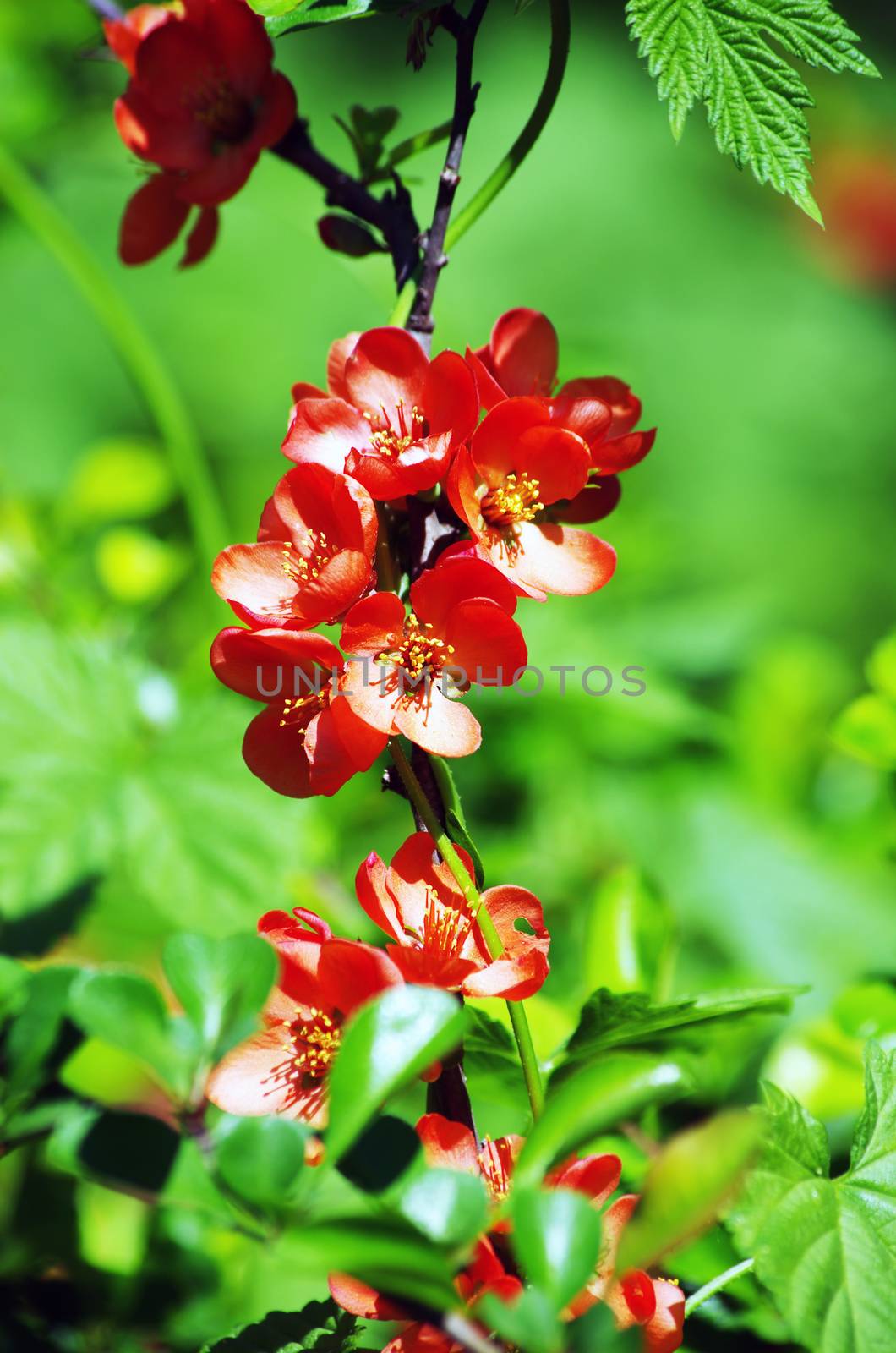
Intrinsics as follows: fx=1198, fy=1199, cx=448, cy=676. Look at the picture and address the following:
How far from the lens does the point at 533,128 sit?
20.6 inches

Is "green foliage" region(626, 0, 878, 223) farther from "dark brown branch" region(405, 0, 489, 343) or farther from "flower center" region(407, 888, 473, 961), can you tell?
"flower center" region(407, 888, 473, 961)

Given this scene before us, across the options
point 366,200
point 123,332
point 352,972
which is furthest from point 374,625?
point 123,332

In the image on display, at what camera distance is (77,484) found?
1233 millimetres

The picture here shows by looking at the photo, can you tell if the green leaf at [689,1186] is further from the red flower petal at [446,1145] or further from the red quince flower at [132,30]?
the red quince flower at [132,30]

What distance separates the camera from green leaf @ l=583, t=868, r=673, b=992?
2.25ft

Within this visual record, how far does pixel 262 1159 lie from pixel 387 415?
31 cm

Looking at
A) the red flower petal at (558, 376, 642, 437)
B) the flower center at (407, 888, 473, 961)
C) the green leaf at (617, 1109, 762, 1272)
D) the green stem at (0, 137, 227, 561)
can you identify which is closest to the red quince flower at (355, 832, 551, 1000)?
the flower center at (407, 888, 473, 961)

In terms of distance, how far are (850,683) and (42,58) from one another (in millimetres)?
1433

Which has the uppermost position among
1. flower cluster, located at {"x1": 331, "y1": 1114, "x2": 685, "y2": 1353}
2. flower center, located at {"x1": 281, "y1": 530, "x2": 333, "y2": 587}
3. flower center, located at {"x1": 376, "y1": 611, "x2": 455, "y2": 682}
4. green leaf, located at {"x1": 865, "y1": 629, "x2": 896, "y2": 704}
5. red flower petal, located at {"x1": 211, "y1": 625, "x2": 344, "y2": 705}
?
flower center, located at {"x1": 281, "y1": 530, "x2": 333, "y2": 587}

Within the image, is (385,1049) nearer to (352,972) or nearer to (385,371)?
(352,972)

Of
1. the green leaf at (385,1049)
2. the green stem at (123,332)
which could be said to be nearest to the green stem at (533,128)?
the green leaf at (385,1049)

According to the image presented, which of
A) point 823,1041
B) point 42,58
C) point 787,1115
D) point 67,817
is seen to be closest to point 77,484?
point 67,817

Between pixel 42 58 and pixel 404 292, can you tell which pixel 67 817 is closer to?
pixel 404 292

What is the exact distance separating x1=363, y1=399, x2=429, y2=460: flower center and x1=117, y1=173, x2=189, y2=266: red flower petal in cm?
A: 21
